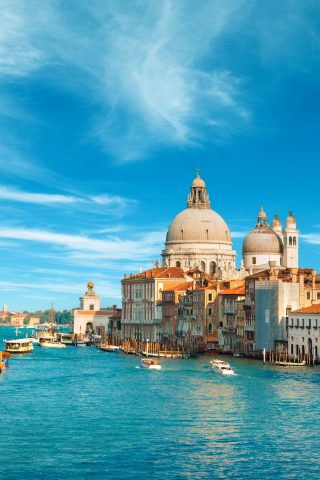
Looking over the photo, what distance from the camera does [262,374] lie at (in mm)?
59219

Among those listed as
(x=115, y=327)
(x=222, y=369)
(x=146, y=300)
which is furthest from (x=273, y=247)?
(x=222, y=369)

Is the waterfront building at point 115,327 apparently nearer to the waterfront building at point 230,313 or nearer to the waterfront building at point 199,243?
the waterfront building at point 199,243

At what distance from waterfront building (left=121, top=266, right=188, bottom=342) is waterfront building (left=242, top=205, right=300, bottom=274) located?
661 inches

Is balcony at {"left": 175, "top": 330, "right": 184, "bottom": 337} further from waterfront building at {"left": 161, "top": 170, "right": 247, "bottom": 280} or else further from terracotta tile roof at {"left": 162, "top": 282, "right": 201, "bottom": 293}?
waterfront building at {"left": 161, "top": 170, "right": 247, "bottom": 280}

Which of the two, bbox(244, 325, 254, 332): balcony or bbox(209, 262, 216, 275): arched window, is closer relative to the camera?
bbox(244, 325, 254, 332): balcony

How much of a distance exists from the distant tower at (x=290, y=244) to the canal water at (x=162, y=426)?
60463mm

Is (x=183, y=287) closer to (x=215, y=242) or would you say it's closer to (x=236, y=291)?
(x=236, y=291)

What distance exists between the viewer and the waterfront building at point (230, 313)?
83750 millimetres

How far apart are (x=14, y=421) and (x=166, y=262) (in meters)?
91.9

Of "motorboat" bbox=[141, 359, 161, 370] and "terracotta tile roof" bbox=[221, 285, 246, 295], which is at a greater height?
"terracotta tile roof" bbox=[221, 285, 246, 295]

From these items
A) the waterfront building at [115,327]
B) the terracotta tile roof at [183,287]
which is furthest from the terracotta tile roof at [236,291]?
the waterfront building at [115,327]

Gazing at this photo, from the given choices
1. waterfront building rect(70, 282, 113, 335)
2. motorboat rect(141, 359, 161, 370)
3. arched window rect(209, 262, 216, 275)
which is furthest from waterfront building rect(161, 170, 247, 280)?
motorboat rect(141, 359, 161, 370)

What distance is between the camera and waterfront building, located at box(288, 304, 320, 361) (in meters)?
67.2

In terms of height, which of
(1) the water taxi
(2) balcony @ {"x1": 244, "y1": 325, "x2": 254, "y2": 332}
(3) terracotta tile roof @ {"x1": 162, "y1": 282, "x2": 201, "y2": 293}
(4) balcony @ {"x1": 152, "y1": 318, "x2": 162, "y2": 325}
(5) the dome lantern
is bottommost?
(1) the water taxi
